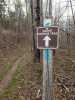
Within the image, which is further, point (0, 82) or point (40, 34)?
point (0, 82)

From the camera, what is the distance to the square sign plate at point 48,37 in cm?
419

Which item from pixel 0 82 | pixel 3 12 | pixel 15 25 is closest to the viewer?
pixel 0 82

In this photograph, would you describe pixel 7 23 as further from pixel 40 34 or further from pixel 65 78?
pixel 40 34

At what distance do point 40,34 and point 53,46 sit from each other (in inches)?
11.1

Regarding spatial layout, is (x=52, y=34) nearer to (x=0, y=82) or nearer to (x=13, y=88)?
(x=13, y=88)

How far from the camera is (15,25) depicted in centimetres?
4184

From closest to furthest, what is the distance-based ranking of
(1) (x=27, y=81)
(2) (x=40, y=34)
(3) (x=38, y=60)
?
1. (2) (x=40, y=34)
2. (1) (x=27, y=81)
3. (3) (x=38, y=60)

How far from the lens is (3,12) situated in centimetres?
3862

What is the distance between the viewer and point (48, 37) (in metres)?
4.19

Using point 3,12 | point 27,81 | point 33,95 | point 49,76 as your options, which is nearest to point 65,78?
point 27,81

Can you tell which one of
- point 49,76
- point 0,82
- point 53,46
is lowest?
point 0,82

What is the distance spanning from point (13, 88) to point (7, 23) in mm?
32406

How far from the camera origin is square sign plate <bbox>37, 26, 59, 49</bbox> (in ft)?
13.7

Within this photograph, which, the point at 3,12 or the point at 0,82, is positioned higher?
the point at 3,12
